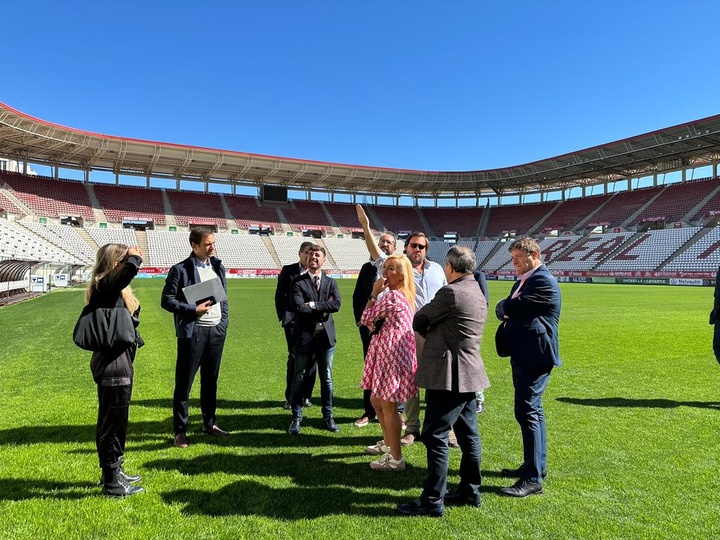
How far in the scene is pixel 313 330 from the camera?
4.78 m

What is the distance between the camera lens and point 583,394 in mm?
6008

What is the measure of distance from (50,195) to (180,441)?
52.2m

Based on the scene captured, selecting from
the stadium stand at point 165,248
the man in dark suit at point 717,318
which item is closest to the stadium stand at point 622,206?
the stadium stand at point 165,248

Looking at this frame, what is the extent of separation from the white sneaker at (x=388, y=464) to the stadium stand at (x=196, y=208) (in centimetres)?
5221

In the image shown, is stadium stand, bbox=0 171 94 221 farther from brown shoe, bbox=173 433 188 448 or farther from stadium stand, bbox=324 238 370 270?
brown shoe, bbox=173 433 188 448

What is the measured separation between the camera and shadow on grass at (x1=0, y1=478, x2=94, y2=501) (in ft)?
10.6

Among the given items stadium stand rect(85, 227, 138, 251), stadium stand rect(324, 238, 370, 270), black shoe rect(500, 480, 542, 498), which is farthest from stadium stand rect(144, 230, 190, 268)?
black shoe rect(500, 480, 542, 498)

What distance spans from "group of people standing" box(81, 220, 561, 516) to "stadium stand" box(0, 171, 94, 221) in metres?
48.4

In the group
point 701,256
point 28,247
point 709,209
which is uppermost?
point 709,209

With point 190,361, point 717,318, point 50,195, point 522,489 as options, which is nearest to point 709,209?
point 717,318

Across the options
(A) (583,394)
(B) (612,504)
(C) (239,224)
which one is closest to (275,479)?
(B) (612,504)

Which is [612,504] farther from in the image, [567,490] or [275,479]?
[275,479]

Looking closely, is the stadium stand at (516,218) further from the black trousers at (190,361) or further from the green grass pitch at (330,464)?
the black trousers at (190,361)

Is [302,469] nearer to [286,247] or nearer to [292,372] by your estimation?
[292,372]
